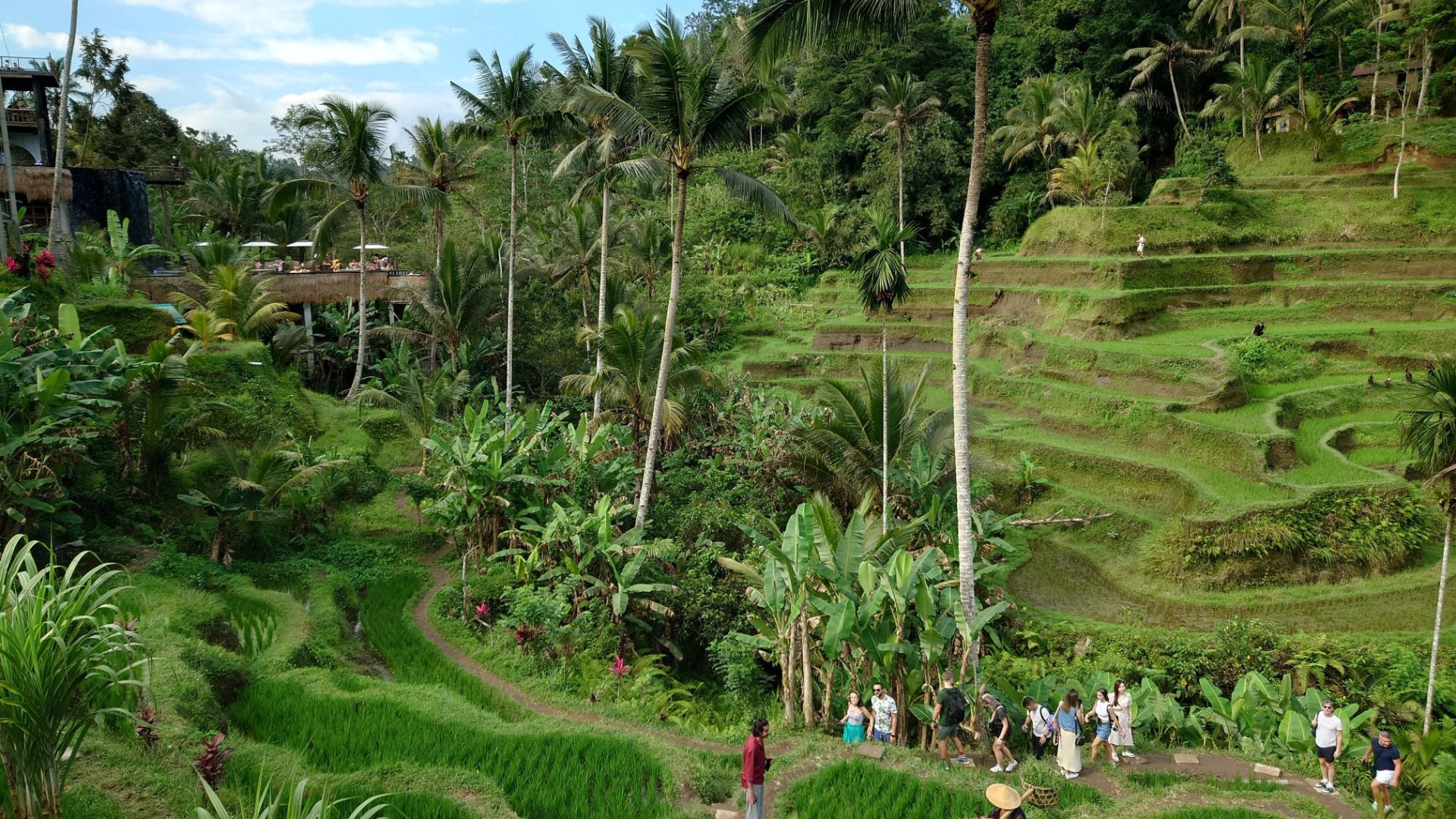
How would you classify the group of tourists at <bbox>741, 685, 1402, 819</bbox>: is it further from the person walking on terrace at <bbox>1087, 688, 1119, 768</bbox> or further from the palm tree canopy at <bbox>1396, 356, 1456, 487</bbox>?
the palm tree canopy at <bbox>1396, 356, 1456, 487</bbox>

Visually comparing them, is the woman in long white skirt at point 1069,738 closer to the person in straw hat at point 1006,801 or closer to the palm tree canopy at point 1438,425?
the person in straw hat at point 1006,801

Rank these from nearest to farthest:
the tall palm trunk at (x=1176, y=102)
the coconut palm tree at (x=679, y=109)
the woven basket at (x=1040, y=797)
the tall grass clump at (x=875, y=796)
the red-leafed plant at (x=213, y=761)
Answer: the red-leafed plant at (x=213, y=761), the woven basket at (x=1040, y=797), the tall grass clump at (x=875, y=796), the coconut palm tree at (x=679, y=109), the tall palm trunk at (x=1176, y=102)

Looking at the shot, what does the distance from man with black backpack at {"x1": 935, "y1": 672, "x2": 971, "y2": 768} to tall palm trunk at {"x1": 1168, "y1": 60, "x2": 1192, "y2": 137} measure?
29.4 metres

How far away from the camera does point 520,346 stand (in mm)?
24922

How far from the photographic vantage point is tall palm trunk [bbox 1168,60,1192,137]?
32.1 m

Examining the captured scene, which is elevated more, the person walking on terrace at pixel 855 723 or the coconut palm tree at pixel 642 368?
the coconut palm tree at pixel 642 368

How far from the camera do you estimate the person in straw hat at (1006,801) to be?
21.2 ft

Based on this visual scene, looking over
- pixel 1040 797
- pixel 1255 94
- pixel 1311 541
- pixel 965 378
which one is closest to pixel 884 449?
pixel 965 378

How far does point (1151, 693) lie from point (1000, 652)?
229 cm

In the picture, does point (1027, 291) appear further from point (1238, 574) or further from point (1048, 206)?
point (1238, 574)

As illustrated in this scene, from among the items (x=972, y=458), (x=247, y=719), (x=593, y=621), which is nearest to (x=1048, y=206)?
(x=972, y=458)

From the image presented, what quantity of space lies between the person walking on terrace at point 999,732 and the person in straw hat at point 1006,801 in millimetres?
1951

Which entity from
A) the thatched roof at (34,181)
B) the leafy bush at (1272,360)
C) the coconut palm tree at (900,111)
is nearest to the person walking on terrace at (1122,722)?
the leafy bush at (1272,360)

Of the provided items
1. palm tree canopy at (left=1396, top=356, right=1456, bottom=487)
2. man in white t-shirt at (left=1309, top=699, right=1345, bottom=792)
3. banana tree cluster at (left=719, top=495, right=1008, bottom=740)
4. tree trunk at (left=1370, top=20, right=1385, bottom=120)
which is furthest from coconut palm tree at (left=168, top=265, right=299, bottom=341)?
tree trunk at (left=1370, top=20, right=1385, bottom=120)
